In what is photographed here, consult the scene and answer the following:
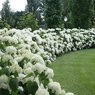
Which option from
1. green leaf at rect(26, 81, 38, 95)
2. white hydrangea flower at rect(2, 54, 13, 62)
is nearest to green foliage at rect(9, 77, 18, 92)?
green leaf at rect(26, 81, 38, 95)

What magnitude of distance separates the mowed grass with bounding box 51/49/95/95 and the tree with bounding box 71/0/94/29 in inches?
509

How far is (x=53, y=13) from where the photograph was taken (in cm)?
2570

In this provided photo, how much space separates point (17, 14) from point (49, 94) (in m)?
47.5

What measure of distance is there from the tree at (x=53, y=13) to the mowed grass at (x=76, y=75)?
1124cm

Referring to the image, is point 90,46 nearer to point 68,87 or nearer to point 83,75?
point 83,75

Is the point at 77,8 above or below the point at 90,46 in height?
above

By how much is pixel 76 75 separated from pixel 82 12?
16864 millimetres

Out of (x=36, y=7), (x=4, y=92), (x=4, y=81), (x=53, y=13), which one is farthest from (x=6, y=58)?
(x=36, y=7)

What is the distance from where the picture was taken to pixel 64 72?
11.5 meters

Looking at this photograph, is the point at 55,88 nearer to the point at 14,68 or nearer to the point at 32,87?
the point at 32,87

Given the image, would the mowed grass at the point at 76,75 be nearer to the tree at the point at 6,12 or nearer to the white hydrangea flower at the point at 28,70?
the white hydrangea flower at the point at 28,70

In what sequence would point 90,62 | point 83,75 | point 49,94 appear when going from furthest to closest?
A: point 90,62, point 83,75, point 49,94

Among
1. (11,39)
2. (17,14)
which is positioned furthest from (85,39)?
(17,14)

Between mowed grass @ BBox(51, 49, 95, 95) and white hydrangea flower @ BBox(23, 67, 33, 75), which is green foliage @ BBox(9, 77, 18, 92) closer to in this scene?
A: white hydrangea flower @ BBox(23, 67, 33, 75)
